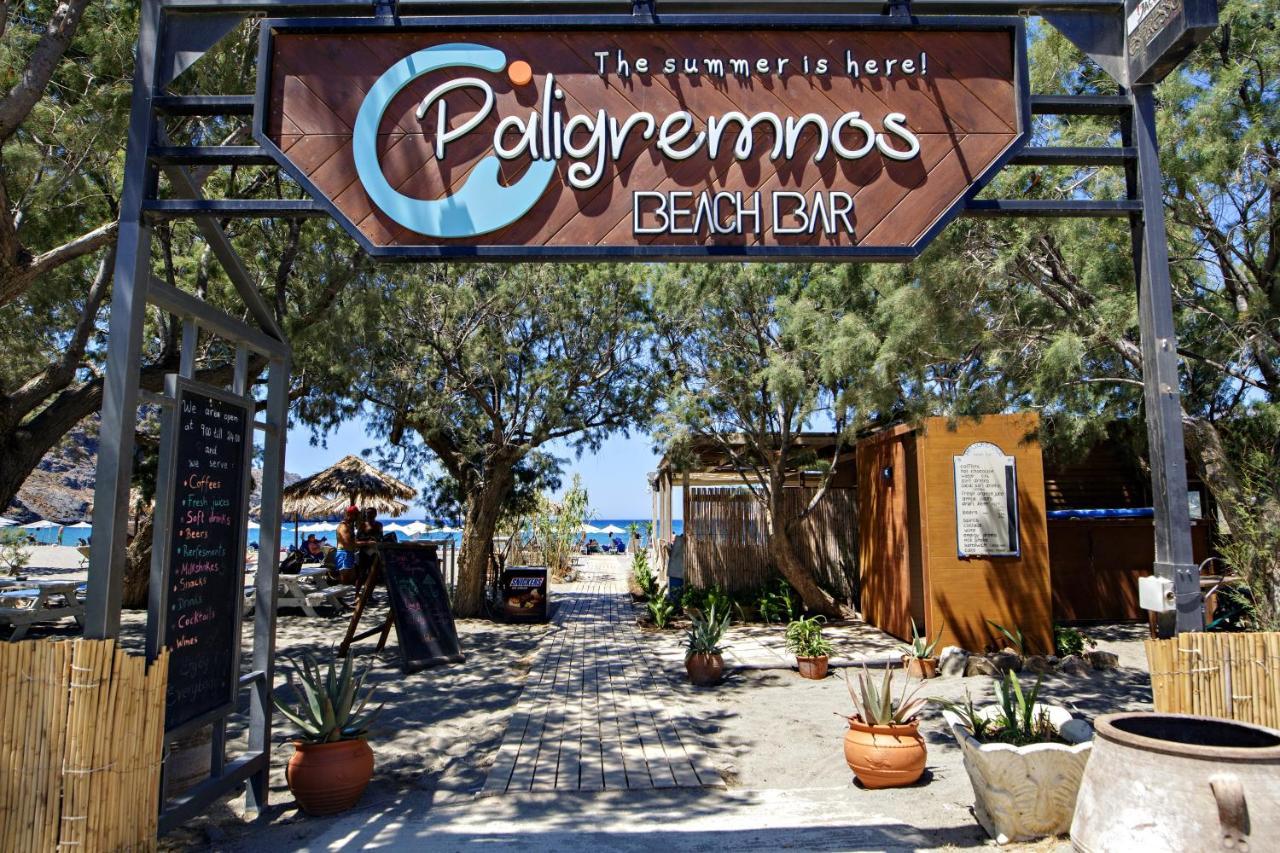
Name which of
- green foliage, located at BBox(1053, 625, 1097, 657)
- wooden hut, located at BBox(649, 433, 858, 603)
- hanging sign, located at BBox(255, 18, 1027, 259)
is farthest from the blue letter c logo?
wooden hut, located at BBox(649, 433, 858, 603)

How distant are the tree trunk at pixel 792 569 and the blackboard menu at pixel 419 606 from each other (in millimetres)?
5113

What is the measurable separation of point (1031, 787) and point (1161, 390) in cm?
212

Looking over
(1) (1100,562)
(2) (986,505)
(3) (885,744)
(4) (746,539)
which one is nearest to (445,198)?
(3) (885,744)

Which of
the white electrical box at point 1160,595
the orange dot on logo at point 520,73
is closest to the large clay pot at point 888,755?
the white electrical box at point 1160,595

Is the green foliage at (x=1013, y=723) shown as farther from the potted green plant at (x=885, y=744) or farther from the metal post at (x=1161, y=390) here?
the metal post at (x=1161, y=390)

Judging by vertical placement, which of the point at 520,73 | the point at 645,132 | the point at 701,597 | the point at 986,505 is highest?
the point at 520,73

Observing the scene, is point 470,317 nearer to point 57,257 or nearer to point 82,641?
point 57,257

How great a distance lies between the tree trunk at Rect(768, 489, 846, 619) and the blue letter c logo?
9.78 m

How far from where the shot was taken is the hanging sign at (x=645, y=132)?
382 cm

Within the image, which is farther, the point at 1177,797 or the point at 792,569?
the point at 792,569

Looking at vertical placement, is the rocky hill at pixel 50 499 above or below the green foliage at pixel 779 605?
above

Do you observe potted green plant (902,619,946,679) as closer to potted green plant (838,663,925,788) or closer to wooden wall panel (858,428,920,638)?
wooden wall panel (858,428,920,638)

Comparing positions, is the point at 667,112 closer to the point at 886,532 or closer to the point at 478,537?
the point at 886,532

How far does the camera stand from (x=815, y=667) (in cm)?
909
